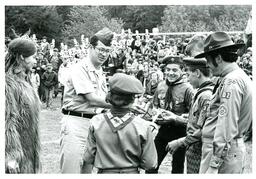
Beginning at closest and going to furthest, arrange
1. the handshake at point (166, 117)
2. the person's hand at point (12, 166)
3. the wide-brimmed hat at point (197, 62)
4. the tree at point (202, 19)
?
1. the person's hand at point (12, 166)
2. the wide-brimmed hat at point (197, 62)
3. the handshake at point (166, 117)
4. the tree at point (202, 19)

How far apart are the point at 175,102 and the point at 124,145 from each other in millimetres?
2228

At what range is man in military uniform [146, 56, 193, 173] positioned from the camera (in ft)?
17.6

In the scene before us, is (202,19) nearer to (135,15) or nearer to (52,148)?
(135,15)

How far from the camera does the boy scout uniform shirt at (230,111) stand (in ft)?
10.6

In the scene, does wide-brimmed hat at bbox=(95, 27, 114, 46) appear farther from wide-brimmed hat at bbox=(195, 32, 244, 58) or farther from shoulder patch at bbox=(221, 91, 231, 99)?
shoulder patch at bbox=(221, 91, 231, 99)

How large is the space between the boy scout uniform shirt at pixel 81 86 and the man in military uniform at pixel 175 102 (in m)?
1.21

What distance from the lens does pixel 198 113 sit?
4.20 metres

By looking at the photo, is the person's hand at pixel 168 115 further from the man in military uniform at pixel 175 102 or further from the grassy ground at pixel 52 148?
the grassy ground at pixel 52 148

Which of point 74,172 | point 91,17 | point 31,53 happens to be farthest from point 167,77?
point 91,17

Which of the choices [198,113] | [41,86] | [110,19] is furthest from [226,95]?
[110,19]

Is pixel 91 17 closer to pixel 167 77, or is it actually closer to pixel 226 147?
pixel 167 77

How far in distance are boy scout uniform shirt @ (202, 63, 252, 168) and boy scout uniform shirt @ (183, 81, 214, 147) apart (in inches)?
23.2

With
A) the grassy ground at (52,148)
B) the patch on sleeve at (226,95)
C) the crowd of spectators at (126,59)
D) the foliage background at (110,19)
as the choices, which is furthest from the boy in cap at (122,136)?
the foliage background at (110,19)

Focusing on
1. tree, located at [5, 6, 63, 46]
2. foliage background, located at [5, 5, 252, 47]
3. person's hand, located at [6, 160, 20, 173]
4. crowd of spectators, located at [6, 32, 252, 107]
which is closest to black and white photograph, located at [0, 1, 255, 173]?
person's hand, located at [6, 160, 20, 173]
